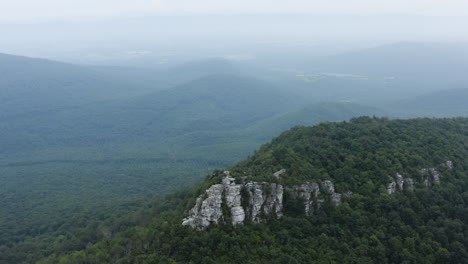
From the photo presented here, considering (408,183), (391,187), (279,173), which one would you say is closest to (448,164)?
(408,183)

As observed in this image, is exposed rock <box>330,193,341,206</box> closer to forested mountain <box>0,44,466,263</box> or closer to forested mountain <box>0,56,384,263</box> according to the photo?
forested mountain <box>0,44,466,263</box>

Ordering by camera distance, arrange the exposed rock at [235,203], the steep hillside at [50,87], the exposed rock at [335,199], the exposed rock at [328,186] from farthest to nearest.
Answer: the steep hillside at [50,87] → the exposed rock at [328,186] → the exposed rock at [335,199] → the exposed rock at [235,203]

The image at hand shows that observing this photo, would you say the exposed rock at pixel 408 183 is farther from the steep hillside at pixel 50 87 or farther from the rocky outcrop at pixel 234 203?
the steep hillside at pixel 50 87

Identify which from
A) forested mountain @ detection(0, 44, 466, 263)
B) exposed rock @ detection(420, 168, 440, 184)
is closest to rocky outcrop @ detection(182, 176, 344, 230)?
forested mountain @ detection(0, 44, 466, 263)

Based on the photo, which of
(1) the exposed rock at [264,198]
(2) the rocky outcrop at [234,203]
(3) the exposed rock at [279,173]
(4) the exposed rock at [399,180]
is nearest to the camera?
(2) the rocky outcrop at [234,203]

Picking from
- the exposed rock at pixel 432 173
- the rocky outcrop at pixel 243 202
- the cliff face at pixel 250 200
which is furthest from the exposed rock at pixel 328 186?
the exposed rock at pixel 432 173

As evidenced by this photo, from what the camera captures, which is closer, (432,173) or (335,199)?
(335,199)

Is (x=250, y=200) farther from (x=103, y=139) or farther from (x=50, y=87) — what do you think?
(x=50, y=87)

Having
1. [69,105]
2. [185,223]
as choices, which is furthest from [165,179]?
[69,105]

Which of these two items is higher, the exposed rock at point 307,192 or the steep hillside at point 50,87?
the steep hillside at point 50,87

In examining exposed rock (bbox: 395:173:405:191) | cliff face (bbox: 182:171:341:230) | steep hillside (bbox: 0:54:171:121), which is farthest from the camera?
steep hillside (bbox: 0:54:171:121)
